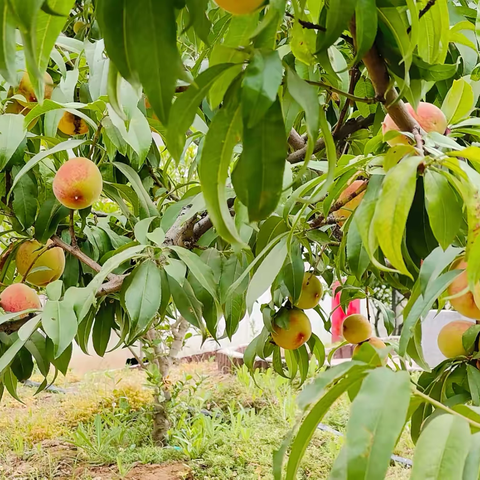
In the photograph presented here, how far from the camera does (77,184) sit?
75cm

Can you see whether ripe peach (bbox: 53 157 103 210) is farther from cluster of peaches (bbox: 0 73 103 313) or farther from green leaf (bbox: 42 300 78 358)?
green leaf (bbox: 42 300 78 358)

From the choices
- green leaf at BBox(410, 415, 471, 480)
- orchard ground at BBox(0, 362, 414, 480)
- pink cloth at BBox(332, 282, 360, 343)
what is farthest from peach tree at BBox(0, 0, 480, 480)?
orchard ground at BBox(0, 362, 414, 480)

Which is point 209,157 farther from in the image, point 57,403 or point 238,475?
point 57,403

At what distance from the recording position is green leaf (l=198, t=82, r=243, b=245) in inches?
9.4

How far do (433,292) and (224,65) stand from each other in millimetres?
256

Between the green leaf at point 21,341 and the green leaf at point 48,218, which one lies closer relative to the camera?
the green leaf at point 21,341

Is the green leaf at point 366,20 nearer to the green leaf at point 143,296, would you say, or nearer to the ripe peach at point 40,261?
the green leaf at point 143,296

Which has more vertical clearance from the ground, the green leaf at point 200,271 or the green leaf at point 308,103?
the green leaf at point 308,103

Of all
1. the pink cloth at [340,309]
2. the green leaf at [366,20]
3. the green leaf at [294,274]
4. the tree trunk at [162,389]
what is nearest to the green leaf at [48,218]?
the green leaf at [294,274]

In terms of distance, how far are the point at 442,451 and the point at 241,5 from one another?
23 cm

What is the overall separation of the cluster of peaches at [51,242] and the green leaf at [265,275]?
368mm

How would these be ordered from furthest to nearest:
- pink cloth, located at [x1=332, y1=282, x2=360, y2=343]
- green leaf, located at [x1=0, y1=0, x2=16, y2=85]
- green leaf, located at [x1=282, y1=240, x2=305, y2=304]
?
pink cloth, located at [x1=332, y1=282, x2=360, y2=343] < green leaf, located at [x1=282, y1=240, x2=305, y2=304] < green leaf, located at [x1=0, y1=0, x2=16, y2=85]

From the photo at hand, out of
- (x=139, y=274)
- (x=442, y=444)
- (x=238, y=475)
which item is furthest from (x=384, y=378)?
(x=238, y=475)

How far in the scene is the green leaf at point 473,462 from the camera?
250 mm
